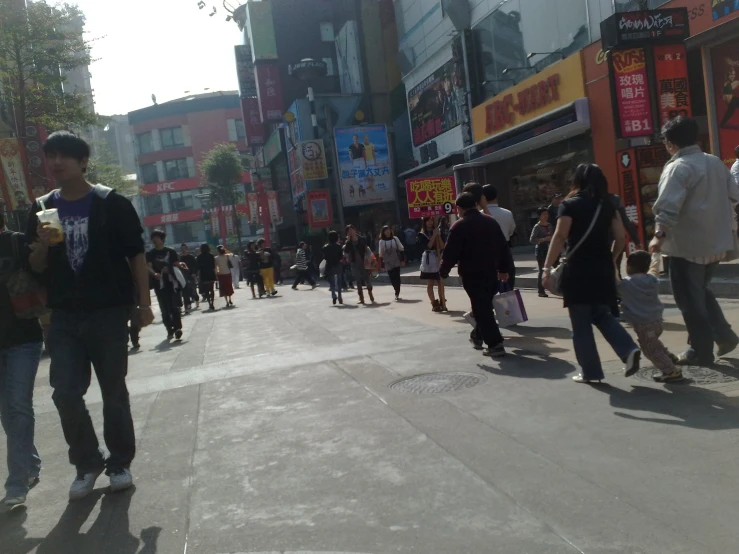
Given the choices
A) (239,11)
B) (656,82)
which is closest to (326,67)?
(239,11)

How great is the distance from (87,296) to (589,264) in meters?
3.67

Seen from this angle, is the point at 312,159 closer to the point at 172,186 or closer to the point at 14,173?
the point at 14,173

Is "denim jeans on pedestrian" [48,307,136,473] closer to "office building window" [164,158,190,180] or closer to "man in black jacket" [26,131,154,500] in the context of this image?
"man in black jacket" [26,131,154,500]

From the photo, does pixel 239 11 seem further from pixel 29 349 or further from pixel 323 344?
pixel 29 349

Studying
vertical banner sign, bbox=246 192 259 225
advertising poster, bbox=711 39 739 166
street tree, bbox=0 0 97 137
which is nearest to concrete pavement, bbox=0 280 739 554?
advertising poster, bbox=711 39 739 166

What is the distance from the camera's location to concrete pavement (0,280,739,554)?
11.1 feet

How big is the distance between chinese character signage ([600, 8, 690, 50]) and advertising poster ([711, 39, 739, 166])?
1.10 metres

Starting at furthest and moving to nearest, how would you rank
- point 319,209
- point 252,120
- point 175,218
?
1. point 175,218
2. point 252,120
3. point 319,209

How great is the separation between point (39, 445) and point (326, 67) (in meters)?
48.4

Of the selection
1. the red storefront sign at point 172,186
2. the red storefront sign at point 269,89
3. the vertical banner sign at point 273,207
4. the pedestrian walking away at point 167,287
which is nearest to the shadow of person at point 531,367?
the pedestrian walking away at point 167,287

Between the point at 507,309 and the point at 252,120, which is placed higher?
the point at 252,120

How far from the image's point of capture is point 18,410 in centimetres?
423

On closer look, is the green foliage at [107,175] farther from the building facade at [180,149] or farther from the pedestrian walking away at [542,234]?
the building facade at [180,149]

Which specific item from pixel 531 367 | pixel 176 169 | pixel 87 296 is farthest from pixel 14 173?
pixel 176 169
